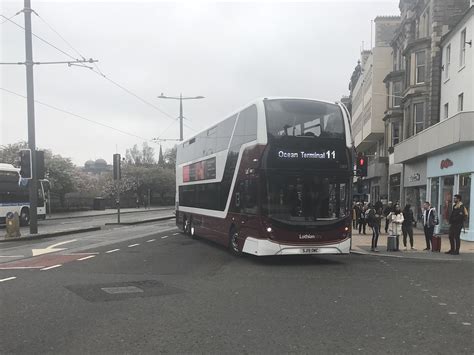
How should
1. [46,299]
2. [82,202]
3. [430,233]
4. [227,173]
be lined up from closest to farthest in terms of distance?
1. [46,299]
2. [227,173]
3. [430,233]
4. [82,202]

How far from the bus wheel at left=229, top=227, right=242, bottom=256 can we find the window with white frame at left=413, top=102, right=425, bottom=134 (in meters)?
20.3

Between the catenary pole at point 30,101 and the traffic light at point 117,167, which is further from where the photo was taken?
the traffic light at point 117,167

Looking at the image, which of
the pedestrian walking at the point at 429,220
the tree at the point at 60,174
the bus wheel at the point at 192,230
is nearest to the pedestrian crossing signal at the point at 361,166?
the pedestrian walking at the point at 429,220

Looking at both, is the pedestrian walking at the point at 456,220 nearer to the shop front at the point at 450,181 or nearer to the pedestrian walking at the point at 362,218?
the shop front at the point at 450,181

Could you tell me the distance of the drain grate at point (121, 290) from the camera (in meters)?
8.09

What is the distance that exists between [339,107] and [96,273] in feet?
23.8

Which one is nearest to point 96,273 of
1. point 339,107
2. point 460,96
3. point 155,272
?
point 155,272

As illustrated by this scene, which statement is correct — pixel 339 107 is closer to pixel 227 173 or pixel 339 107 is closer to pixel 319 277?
pixel 227 173

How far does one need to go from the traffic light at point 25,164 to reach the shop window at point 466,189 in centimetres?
1759

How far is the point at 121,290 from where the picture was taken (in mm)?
8648

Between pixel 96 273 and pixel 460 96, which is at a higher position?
pixel 460 96

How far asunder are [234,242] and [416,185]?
17.5m

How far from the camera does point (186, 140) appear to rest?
21.1 meters

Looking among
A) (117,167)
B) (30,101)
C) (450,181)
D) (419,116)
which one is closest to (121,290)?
(30,101)
